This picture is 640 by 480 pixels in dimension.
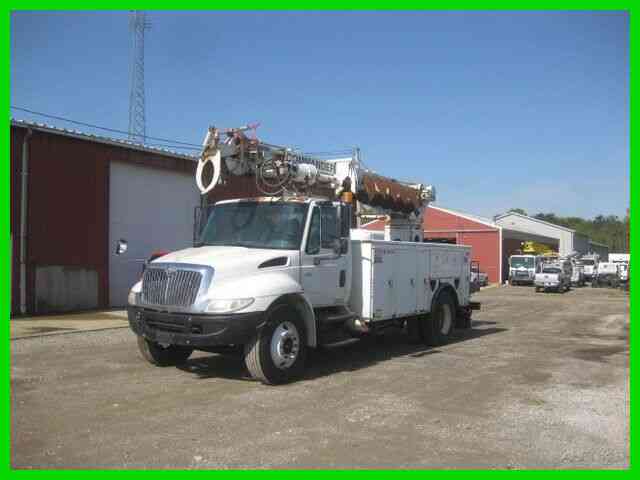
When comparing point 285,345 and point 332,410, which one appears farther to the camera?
point 285,345

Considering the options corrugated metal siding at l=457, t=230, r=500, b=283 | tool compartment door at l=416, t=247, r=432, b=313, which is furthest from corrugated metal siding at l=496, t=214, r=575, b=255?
tool compartment door at l=416, t=247, r=432, b=313

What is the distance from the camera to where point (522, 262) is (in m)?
43.4

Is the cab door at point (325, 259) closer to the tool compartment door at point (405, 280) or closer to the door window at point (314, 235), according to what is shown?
the door window at point (314, 235)

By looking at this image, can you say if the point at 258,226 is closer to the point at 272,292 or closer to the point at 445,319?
the point at 272,292

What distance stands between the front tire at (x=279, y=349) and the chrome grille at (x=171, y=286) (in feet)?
3.43

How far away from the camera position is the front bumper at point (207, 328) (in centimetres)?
786

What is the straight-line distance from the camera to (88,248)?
62.3 feet

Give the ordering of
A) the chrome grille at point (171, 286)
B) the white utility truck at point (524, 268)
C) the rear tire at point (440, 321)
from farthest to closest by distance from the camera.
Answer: the white utility truck at point (524, 268)
the rear tire at point (440, 321)
the chrome grille at point (171, 286)

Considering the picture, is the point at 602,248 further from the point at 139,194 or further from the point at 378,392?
the point at 378,392

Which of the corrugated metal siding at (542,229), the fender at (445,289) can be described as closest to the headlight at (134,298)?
the fender at (445,289)

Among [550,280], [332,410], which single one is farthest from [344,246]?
[550,280]

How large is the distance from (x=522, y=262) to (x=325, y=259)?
3685 cm

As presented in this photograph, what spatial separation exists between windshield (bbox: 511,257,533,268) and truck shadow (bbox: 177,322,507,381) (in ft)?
103

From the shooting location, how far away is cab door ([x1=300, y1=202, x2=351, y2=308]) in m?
9.14
